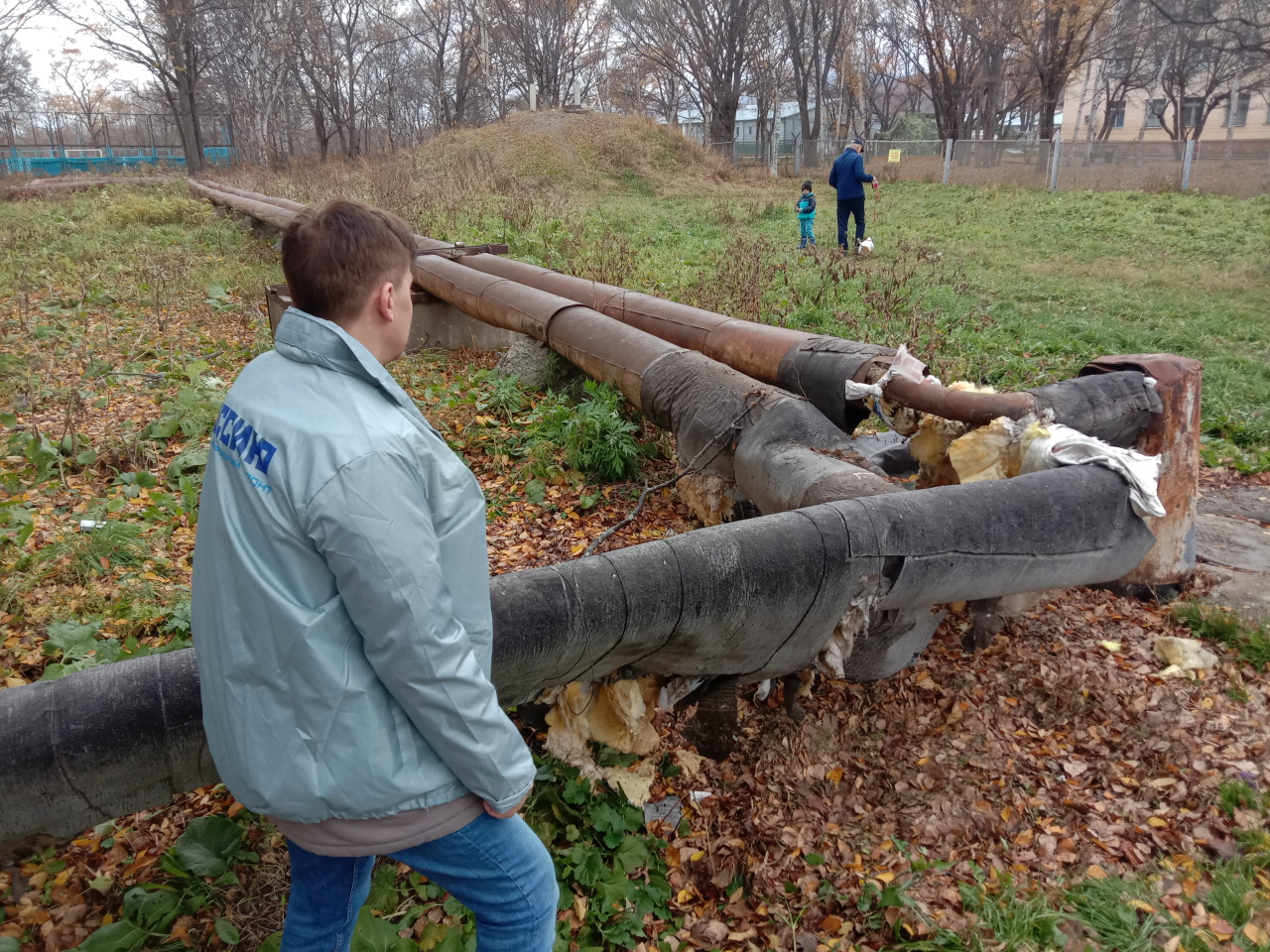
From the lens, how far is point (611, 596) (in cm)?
246

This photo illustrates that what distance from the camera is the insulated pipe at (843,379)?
3.74 meters

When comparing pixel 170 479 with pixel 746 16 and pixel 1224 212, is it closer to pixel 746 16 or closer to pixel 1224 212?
pixel 1224 212

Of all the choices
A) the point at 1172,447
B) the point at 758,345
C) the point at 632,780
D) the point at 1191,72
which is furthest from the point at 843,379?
the point at 1191,72

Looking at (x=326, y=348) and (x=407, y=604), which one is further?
(x=326, y=348)

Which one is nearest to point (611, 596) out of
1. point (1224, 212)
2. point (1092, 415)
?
point (1092, 415)

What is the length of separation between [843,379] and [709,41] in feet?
130

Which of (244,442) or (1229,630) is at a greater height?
(244,442)

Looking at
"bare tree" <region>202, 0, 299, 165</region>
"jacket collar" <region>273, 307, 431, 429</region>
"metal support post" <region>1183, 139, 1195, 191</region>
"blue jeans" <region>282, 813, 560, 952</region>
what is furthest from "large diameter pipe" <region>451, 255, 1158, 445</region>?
"bare tree" <region>202, 0, 299, 165</region>

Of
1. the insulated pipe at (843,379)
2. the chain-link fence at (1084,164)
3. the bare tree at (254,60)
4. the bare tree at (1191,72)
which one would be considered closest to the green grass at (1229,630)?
the insulated pipe at (843,379)

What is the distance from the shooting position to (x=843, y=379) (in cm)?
458

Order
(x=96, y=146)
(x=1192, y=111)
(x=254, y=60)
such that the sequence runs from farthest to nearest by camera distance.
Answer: (x=1192, y=111) → (x=96, y=146) → (x=254, y=60)

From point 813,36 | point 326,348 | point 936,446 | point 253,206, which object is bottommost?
point 936,446

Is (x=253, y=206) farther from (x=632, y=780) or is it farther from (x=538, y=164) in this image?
(x=632, y=780)

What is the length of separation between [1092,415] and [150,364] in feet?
25.2
